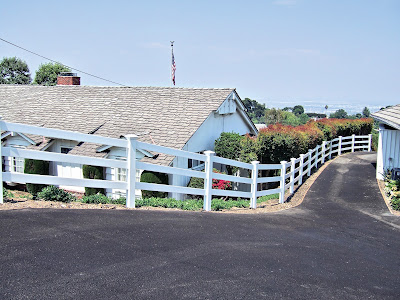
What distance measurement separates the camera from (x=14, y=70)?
55531mm

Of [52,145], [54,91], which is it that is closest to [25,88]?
[54,91]

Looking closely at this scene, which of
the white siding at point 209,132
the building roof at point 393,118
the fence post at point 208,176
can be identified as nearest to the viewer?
the fence post at point 208,176

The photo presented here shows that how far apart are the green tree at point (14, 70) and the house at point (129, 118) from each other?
31065mm

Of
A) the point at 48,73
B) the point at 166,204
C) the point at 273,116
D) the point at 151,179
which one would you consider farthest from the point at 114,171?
the point at 273,116

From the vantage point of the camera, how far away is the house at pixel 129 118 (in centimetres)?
1941

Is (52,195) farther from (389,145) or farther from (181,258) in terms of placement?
(389,145)

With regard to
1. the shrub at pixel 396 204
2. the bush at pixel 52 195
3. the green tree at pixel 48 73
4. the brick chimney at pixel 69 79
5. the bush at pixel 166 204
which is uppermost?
the green tree at pixel 48 73

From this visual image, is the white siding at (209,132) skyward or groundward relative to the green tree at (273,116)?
groundward

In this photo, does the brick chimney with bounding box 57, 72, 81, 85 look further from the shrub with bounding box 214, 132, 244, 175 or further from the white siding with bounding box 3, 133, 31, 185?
the shrub with bounding box 214, 132, 244, 175

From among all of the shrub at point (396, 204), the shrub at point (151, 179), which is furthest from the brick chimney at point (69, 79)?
the shrub at point (396, 204)

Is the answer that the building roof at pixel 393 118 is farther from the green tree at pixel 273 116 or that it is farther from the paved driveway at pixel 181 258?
the green tree at pixel 273 116

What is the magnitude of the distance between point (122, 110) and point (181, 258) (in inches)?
700

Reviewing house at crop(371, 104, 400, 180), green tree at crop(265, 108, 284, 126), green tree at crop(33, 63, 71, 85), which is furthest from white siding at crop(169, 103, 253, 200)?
green tree at crop(265, 108, 284, 126)

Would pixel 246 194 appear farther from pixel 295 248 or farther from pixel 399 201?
pixel 295 248
